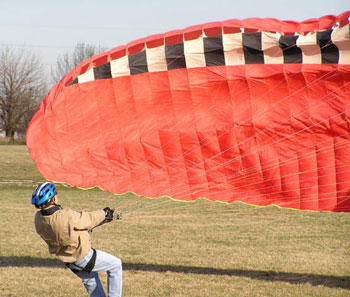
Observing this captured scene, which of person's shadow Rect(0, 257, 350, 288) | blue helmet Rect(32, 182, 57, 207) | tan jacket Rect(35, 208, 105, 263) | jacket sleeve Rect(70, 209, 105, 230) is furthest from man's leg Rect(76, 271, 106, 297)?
person's shadow Rect(0, 257, 350, 288)

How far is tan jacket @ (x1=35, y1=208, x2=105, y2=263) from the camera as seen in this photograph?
570 centimetres

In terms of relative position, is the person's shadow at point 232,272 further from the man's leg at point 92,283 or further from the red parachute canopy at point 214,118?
the man's leg at point 92,283

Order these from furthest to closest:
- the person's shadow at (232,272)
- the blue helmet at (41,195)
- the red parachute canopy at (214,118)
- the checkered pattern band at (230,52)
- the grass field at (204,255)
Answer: the person's shadow at (232,272) < the grass field at (204,255) < the red parachute canopy at (214,118) < the checkered pattern band at (230,52) < the blue helmet at (41,195)

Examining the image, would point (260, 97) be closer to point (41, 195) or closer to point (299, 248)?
point (41, 195)

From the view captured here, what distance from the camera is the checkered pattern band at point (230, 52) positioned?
272 inches

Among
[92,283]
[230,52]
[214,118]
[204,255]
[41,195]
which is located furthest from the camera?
[204,255]

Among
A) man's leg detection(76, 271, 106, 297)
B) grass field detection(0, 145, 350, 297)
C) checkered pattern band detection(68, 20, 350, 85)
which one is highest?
checkered pattern band detection(68, 20, 350, 85)

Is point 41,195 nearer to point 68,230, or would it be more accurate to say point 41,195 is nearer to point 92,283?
point 68,230

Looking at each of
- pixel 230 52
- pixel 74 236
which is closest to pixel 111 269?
pixel 74 236

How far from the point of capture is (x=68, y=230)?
5719 mm

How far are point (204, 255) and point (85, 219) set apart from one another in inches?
179

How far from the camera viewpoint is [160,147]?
25.7ft

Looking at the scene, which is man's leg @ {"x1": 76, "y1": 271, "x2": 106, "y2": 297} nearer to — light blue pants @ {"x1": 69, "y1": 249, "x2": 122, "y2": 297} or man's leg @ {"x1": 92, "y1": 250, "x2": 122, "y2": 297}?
light blue pants @ {"x1": 69, "y1": 249, "x2": 122, "y2": 297}

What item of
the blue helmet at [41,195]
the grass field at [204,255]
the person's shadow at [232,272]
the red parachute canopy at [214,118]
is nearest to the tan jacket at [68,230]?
the blue helmet at [41,195]
